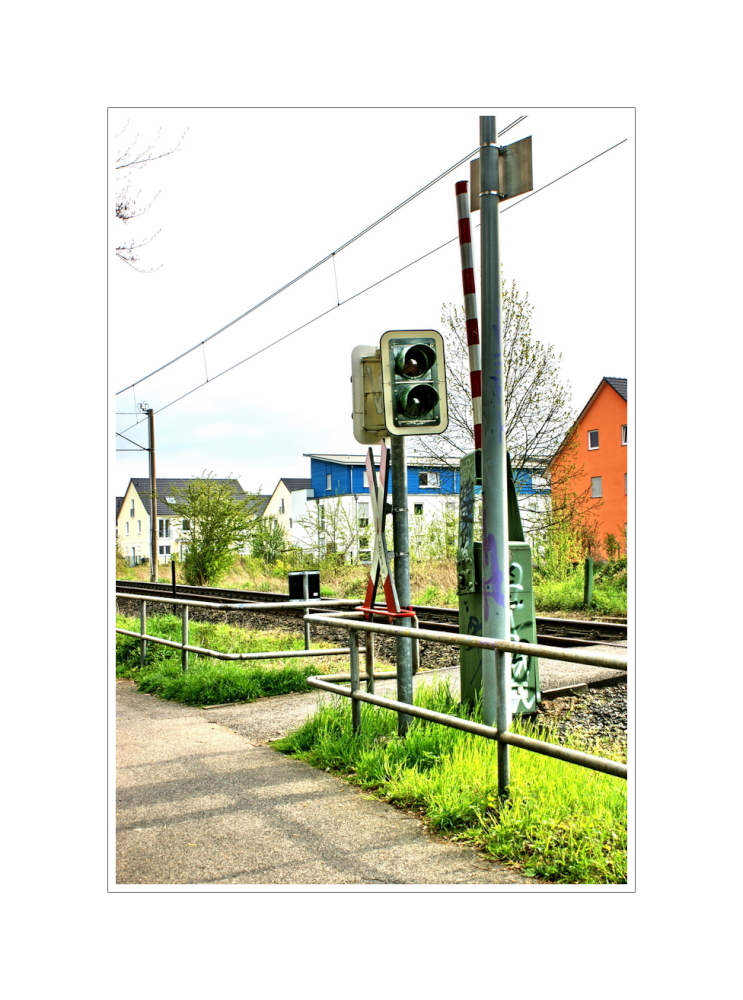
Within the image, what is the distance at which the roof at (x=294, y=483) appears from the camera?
75000 mm

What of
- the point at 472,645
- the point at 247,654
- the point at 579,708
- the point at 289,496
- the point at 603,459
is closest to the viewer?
the point at 472,645

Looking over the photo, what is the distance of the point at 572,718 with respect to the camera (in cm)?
721

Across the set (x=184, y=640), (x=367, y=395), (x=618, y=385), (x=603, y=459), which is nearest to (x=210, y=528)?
(x=603, y=459)

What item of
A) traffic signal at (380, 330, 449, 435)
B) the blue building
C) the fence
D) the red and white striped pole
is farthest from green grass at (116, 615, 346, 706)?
traffic signal at (380, 330, 449, 435)

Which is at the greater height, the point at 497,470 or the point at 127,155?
the point at 127,155

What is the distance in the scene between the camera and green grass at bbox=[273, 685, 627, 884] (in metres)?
3.78

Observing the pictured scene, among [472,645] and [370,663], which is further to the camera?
[370,663]

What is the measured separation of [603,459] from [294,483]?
4333cm

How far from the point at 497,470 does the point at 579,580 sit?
15.1 metres

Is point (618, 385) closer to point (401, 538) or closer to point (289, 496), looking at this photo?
point (401, 538)

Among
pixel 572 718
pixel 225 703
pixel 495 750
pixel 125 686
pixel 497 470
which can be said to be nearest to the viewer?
pixel 495 750

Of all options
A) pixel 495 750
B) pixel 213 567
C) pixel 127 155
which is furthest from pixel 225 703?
pixel 213 567

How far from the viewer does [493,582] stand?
209 inches
